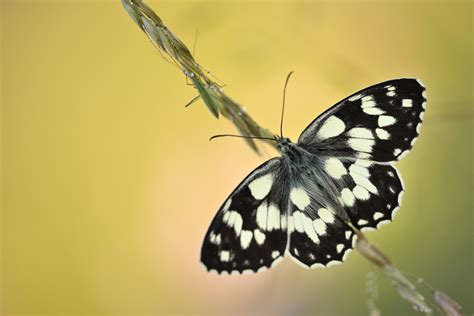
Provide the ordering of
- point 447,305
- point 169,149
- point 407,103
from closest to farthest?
point 447,305 < point 407,103 < point 169,149

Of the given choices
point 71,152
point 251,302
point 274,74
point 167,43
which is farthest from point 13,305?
point 167,43

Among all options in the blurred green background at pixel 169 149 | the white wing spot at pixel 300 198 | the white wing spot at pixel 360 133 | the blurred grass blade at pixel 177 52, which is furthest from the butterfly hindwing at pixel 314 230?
the blurred green background at pixel 169 149

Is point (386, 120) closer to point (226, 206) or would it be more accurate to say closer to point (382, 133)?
point (382, 133)

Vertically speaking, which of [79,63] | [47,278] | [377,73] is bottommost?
[377,73]

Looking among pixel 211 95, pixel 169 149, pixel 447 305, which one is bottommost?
pixel 447 305

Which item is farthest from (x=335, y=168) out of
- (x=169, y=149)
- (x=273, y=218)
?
(x=169, y=149)

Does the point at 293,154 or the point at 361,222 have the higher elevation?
the point at 293,154

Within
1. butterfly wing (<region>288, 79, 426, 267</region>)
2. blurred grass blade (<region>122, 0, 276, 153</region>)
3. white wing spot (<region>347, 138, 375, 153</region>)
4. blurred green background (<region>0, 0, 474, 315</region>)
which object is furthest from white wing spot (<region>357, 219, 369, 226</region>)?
blurred green background (<region>0, 0, 474, 315</region>)

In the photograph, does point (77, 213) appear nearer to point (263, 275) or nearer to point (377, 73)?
point (263, 275)
